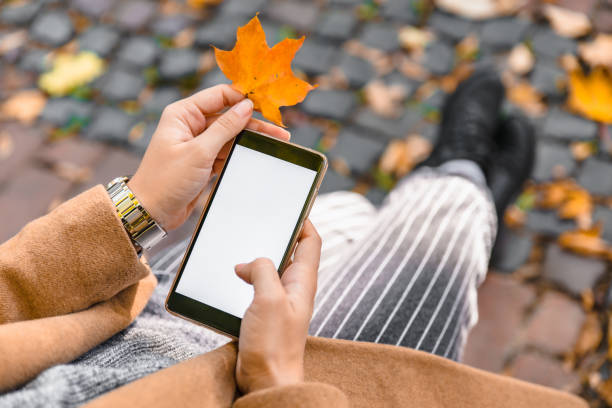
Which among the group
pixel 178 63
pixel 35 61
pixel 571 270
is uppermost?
pixel 35 61

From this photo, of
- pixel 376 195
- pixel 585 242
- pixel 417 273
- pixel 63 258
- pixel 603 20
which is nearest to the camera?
pixel 63 258

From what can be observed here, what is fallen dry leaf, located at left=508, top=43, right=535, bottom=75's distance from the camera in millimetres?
1634

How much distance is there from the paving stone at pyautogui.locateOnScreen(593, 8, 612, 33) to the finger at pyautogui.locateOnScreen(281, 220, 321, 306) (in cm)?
147

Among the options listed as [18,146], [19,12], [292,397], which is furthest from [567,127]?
[19,12]

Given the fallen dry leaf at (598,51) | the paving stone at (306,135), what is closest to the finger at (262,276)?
the paving stone at (306,135)

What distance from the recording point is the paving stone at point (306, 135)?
160cm

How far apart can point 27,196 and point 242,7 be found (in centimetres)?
106

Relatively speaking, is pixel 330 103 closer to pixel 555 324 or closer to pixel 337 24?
pixel 337 24

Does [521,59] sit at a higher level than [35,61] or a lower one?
lower

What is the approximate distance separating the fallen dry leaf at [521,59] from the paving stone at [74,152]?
1482 millimetres

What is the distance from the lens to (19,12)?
74.1 inches

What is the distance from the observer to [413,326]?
963mm

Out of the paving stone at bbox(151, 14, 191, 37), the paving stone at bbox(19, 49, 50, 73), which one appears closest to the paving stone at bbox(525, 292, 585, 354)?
the paving stone at bbox(151, 14, 191, 37)

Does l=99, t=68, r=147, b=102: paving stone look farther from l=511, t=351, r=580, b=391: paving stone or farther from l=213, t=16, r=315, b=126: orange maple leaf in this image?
l=511, t=351, r=580, b=391: paving stone
